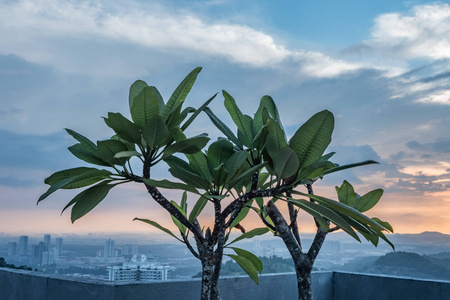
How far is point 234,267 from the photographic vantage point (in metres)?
2.99

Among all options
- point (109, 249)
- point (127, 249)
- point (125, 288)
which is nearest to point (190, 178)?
point (125, 288)

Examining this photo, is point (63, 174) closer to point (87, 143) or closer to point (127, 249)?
point (87, 143)

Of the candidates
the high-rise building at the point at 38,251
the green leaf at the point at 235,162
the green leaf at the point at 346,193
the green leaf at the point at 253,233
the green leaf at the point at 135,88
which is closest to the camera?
the green leaf at the point at 235,162

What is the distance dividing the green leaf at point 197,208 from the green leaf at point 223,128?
34cm

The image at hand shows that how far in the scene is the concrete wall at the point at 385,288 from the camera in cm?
300

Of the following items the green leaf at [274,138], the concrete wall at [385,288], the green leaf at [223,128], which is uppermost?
the green leaf at [223,128]

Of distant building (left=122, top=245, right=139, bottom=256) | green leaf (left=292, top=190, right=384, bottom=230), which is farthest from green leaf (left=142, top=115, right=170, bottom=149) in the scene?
distant building (left=122, top=245, right=139, bottom=256)

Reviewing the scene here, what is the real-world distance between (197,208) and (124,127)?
545 mm

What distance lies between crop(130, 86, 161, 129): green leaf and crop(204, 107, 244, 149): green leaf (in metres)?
0.25

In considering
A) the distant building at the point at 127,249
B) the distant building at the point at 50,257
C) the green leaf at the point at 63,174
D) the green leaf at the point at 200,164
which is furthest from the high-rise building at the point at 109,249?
the green leaf at the point at 200,164

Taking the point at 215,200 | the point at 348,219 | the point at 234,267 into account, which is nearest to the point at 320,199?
the point at 348,219

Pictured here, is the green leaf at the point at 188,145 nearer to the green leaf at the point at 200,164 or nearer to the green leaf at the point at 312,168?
the green leaf at the point at 200,164

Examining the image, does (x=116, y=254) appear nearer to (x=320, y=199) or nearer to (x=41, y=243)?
(x=41, y=243)

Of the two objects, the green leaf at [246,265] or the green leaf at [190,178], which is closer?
the green leaf at [190,178]
